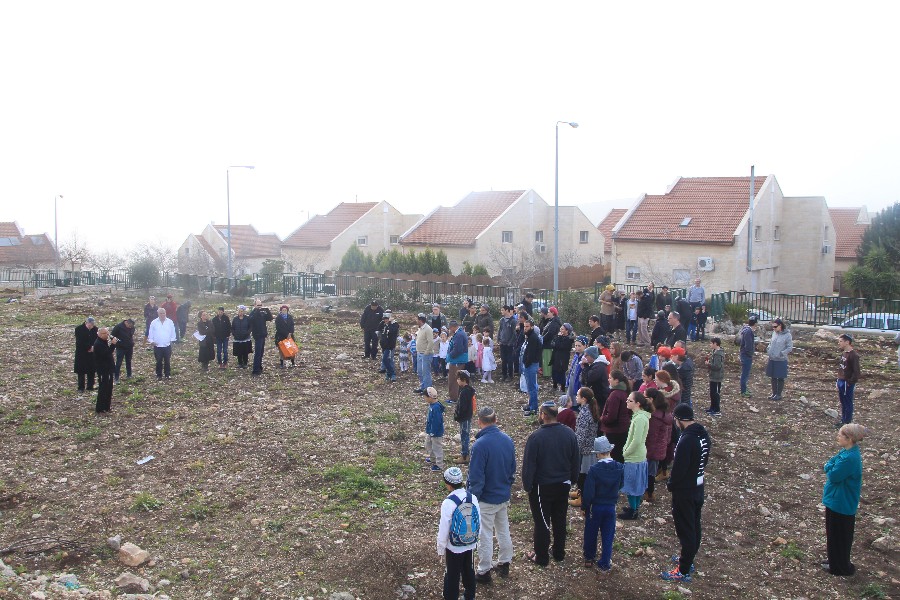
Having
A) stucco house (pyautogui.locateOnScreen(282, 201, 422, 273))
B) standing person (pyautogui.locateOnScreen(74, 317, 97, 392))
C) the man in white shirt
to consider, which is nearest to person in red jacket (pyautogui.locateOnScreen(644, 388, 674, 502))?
standing person (pyautogui.locateOnScreen(74, 317, 97, 392))

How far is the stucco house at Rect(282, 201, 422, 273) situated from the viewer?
48844 millimetres

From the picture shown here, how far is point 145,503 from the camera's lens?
910cm

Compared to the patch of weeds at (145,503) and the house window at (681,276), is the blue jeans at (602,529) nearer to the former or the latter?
the patch of weeds at (145,503)

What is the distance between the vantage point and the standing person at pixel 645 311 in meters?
20.0

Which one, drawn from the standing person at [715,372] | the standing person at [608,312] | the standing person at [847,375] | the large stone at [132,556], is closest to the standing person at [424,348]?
the standing person at [715,372]

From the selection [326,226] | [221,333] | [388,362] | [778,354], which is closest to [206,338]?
[221,333]

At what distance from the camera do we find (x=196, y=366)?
1745cm

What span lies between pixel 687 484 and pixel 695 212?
29.7 m

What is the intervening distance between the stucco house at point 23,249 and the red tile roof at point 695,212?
4402cm

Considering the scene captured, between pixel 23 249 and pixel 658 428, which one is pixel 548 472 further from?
pixel 23 249

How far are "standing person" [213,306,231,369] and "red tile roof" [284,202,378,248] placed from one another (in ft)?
104

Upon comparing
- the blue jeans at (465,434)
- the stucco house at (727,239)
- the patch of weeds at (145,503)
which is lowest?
the patch of weeds at (145,503)

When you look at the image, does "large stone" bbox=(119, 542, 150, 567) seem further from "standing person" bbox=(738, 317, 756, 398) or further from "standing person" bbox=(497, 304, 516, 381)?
"standing person" bbox=(738, 317, 756, 398)

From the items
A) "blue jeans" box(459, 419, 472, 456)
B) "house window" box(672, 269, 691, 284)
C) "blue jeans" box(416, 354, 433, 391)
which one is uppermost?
"house window" box(672, 269, 691, 284)
